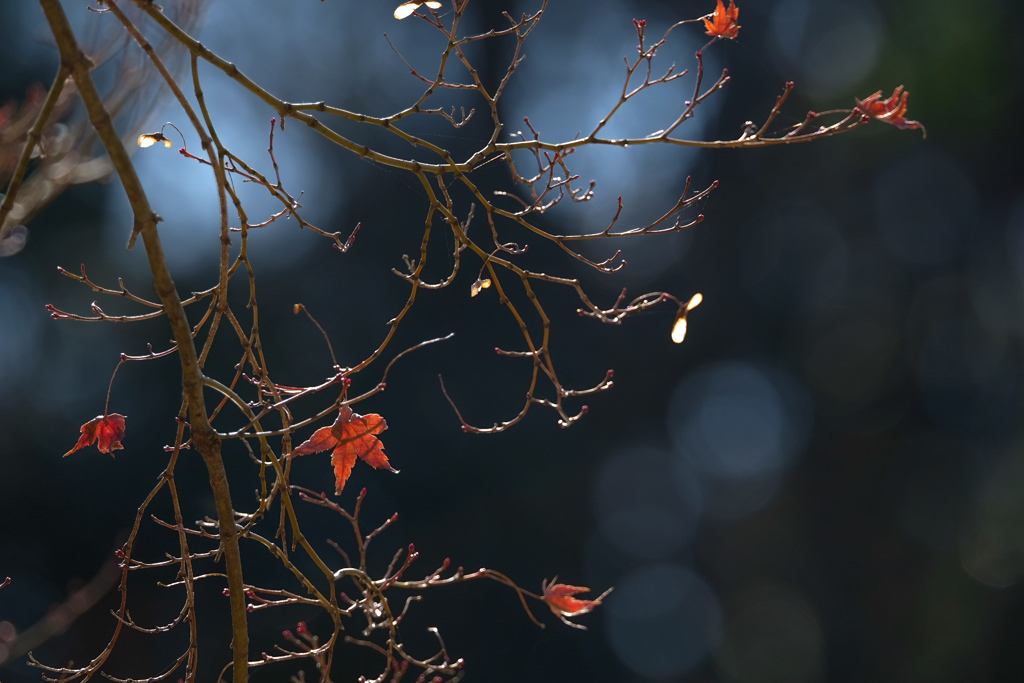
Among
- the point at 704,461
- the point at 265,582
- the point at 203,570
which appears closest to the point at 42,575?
the point at 203,570

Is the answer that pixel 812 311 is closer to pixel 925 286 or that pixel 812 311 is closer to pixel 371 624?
pixel 925 286

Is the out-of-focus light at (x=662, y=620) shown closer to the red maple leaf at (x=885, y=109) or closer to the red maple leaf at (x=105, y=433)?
the red maple leaf at (x=105, y=433)

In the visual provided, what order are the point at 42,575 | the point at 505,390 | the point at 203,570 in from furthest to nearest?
the point at 505,390
the point at 203,570
the point at 42,575

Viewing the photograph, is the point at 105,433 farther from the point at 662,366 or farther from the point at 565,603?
the point at 662,366

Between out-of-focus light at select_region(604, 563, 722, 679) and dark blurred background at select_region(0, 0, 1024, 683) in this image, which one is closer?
dark blurred background at select_region(0, 0, 1024, 683)

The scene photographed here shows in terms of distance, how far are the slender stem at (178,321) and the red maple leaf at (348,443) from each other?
10 centimetres

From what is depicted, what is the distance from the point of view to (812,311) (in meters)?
3.93

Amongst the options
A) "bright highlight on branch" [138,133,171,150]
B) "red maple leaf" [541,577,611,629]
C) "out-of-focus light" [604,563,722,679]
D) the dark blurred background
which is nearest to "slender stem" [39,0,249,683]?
"bright highlight on branch" [138,133,171,150]

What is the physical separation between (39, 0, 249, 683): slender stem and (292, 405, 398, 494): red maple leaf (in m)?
0.10

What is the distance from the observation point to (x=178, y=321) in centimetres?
76

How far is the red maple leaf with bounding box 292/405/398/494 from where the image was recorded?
0.83 meters

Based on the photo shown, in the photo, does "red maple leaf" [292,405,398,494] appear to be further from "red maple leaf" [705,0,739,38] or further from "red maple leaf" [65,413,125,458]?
"red maple leaf" [705,0,739,38]

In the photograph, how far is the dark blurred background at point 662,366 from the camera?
9.98ft

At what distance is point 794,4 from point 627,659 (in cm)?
352
